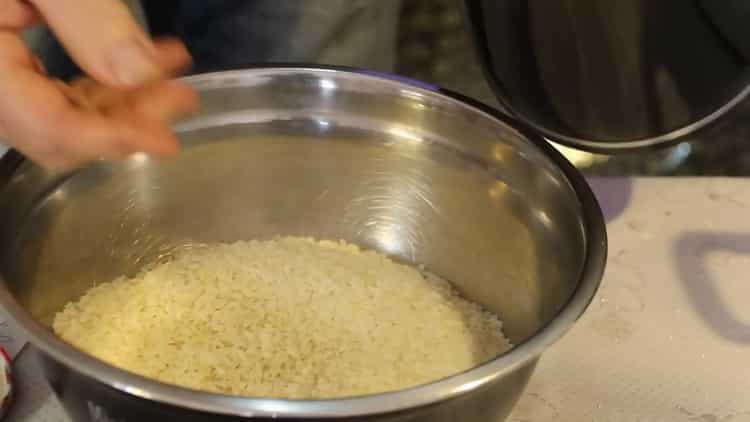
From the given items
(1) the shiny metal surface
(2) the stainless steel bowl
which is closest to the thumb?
(2) the stainless steel bowl

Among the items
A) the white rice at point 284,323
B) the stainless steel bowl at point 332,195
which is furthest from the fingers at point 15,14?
the white rice at point 284,323

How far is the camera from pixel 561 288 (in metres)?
0.68

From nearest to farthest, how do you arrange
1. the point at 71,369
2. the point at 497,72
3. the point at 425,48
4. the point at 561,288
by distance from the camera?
the point at 71,369 → the point at 561,288 → the point at 497,72 → the point at 425,48

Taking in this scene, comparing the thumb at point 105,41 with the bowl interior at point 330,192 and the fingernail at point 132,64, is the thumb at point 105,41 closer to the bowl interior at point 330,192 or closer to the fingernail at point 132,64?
the fingernail at point 132,64

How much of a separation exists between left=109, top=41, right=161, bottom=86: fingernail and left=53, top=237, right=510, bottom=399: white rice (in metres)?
0.28

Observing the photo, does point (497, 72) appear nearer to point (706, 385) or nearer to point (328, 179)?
point (328, 179)

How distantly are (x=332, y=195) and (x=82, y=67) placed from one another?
15.0 inches

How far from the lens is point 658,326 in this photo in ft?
2.71

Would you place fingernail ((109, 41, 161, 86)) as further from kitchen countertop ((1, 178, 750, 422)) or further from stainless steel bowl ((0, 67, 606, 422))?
kitchen countertop ((1, 178, 750, 422))

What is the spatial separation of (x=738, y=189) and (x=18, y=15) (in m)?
0.81

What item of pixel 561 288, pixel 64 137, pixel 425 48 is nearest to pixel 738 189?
pixel 561 288

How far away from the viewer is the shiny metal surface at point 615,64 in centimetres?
70

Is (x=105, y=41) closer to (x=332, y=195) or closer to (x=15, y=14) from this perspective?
(x=15, y=14)

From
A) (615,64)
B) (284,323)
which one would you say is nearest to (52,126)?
(284,323)
